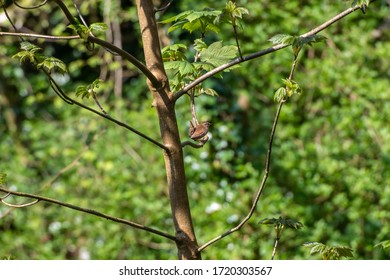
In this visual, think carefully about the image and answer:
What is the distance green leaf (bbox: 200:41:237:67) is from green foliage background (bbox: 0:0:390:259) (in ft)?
8.29

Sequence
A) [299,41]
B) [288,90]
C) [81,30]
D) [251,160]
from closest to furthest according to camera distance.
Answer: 1. [81,30]
2. [299,41]
3. [288,90]
4. [251,160]

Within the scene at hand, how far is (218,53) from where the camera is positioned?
1.74 metres

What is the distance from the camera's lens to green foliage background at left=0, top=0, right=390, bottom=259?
14.3 ft

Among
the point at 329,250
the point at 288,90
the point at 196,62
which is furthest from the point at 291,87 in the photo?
the point at 329,250

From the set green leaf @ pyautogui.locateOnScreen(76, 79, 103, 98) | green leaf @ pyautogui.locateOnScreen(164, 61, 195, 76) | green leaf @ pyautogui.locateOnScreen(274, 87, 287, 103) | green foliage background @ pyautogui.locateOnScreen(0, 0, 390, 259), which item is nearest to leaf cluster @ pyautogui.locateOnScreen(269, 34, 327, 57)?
green leaf @ pyautogui.locateOnScreen(274, 87, 287, 103)

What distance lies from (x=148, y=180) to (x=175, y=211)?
321cm

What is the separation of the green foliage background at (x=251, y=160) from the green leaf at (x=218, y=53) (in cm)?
253

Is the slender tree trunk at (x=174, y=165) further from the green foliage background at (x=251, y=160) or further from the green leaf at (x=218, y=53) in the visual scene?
the green foliage background at (x=251, y=160)

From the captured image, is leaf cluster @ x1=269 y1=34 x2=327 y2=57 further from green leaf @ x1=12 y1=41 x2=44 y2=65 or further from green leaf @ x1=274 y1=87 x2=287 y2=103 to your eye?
green leaf @ x1=12 y1=41 x2=44 y2=65

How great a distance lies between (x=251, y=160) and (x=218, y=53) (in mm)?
2989

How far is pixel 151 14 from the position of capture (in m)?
1.62

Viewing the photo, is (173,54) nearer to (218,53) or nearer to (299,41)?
(218,53)

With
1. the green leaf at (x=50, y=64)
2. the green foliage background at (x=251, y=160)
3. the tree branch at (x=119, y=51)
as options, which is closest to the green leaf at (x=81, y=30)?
the tree branch at (x=119, y=51)
